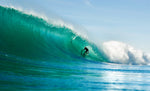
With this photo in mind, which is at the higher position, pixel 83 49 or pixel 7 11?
pixel 7 11

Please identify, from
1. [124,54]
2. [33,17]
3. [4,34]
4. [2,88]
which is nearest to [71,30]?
[33,17]

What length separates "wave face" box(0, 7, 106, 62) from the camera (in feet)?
49.9

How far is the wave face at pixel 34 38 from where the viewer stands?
49.9 ft

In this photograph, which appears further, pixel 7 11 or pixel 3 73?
pixel 7 11

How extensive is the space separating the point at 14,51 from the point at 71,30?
9.28m

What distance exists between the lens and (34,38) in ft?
57.2

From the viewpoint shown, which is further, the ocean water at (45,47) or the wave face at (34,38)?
the wave face at (34,38)

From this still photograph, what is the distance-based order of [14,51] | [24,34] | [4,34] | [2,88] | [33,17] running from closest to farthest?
[2,88] < [14,51] < [4,34] < [24,34] < [33,17]

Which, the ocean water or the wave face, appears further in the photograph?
the wave face

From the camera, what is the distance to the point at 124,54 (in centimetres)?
3102

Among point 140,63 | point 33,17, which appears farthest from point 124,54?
point 33,17

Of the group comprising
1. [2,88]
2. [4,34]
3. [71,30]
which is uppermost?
[71,30]

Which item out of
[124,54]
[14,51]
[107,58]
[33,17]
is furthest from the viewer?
[124,54]

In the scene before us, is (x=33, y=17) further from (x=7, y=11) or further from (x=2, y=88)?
(x=2, y=88)
